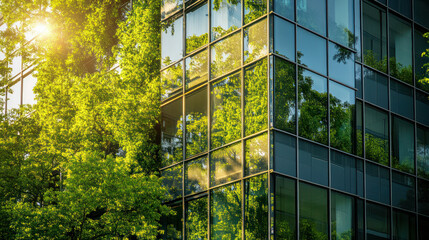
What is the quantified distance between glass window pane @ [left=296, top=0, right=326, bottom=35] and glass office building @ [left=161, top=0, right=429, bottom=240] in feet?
0.16

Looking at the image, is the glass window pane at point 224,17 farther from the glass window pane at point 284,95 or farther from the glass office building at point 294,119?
the glass window pane at point 284,95

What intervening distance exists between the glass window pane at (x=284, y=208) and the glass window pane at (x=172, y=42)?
300 inches

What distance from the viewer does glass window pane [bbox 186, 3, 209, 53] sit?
1027 inches

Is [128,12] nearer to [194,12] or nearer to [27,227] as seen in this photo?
[194,12]

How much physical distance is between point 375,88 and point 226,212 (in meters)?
7.84

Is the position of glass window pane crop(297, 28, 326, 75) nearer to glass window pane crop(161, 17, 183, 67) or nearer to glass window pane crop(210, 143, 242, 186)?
glass window pane crop(210, 143, 242, 186)

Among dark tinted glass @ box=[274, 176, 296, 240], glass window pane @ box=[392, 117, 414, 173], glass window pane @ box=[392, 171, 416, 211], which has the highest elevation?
glass window pane @ box=[392, 117, 414, 173]

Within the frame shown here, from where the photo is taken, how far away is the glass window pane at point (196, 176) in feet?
81.3

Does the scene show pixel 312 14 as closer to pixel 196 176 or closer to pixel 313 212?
pixel 313 212

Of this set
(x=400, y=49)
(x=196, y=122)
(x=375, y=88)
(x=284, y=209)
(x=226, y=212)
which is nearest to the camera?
(x=284, y=209)

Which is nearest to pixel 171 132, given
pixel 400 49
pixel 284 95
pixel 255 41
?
pixel 255 41

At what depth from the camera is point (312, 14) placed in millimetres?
24359

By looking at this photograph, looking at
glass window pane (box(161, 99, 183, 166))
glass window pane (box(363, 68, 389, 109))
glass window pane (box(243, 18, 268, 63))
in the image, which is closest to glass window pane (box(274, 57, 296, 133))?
glass window pane (box(243, 18, 268, 63))

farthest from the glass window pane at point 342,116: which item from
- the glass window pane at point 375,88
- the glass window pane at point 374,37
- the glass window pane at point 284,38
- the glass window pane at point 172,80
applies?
the glass window pane at point 172,80
